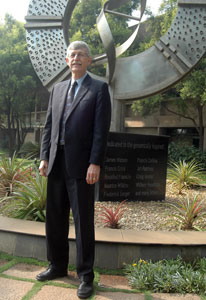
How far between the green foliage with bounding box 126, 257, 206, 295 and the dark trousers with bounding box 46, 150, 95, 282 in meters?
0.44

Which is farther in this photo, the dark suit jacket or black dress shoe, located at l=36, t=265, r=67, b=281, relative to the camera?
black dress shoe, located at l=36, t=265, r=67, b=281

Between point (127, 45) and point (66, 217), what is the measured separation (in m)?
5.93

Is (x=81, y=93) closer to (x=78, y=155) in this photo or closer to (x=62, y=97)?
(x=62, y=97)

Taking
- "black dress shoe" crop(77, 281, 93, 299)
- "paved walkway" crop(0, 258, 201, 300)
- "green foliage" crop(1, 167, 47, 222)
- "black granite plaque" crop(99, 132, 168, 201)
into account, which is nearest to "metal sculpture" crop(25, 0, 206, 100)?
"black granite plaque" crop(99, 132, 168, 201)

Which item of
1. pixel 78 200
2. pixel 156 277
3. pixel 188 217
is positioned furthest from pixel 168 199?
pixel 78 200

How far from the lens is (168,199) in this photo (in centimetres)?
589

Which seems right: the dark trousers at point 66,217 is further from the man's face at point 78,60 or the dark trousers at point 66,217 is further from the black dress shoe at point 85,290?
the man's face at point 78,60

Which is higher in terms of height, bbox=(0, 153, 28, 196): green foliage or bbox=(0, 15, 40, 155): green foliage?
bbox=(0, 15, 40, 155): green foliage

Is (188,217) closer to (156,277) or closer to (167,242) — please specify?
(167,242)

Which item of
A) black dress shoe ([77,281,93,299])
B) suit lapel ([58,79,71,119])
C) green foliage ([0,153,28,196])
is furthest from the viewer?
green foliage ([0,153,28,196])

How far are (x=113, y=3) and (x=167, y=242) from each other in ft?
22.2

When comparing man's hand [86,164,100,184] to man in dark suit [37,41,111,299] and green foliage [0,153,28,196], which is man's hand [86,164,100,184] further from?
green foliage [0,153,28,196]

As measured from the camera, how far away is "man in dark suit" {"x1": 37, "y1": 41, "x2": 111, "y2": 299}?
239 centimetres

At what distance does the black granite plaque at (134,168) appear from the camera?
517 cm
